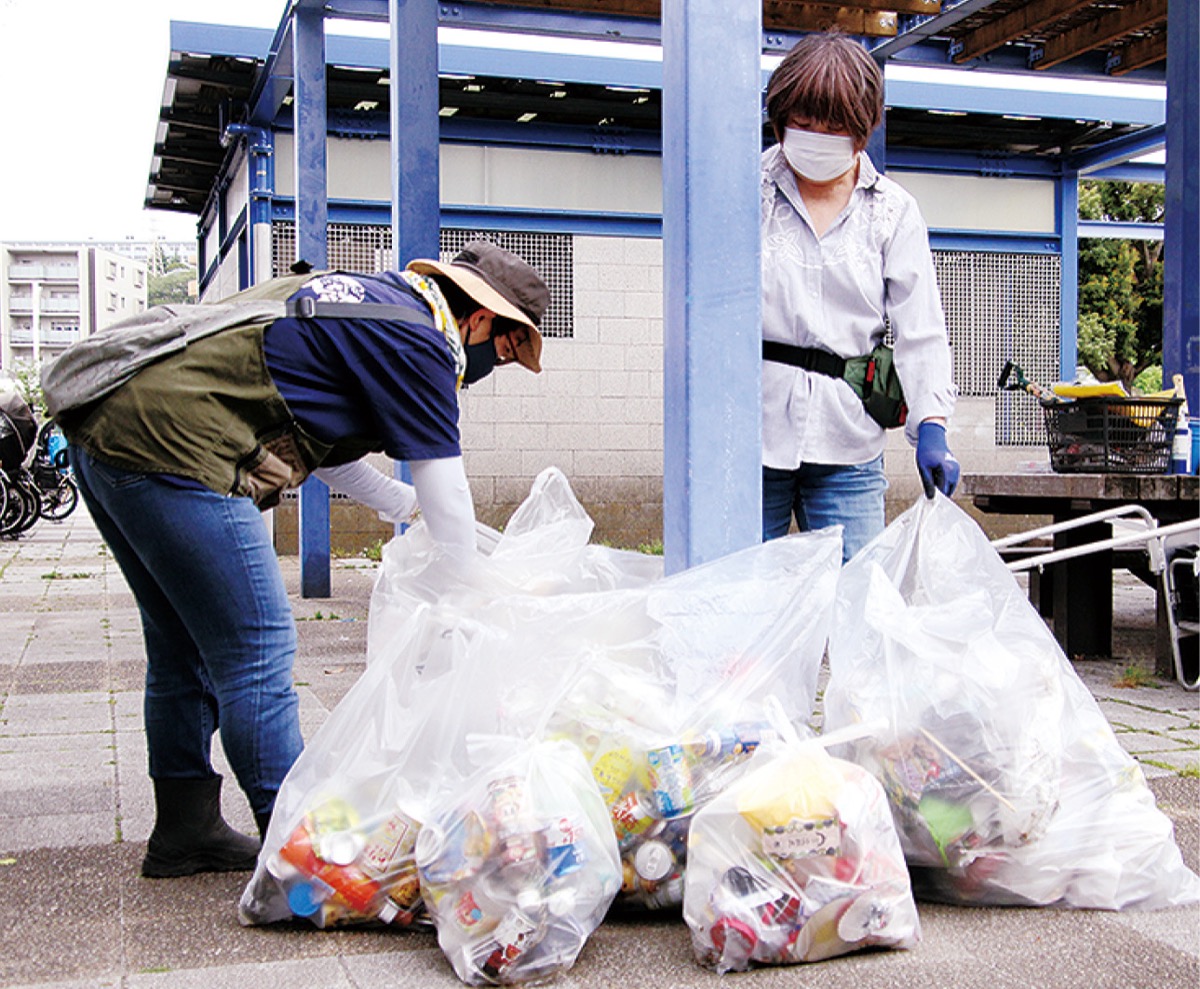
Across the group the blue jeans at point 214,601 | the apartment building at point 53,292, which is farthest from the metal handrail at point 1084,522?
the apartment building at point 53,292

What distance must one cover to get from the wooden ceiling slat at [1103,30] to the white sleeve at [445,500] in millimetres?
5616

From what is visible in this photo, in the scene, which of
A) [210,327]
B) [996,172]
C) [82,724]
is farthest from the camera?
[996,172]

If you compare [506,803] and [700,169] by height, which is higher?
[700,169]

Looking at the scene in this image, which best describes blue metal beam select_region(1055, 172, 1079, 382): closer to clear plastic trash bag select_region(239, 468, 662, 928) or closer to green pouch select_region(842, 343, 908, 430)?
green pouch select_region(842, 343, 908, 430)

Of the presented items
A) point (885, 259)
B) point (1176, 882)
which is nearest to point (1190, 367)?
point (885, 259)

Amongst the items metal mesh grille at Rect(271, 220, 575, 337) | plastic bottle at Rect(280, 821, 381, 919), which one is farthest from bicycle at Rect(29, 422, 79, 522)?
plastic bottle at Rect(280, 821, 381, 919)

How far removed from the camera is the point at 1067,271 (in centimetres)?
1085

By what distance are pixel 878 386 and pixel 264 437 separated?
54.7 inches

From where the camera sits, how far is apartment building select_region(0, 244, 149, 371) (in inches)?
4291

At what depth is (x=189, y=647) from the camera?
2703 millimetres

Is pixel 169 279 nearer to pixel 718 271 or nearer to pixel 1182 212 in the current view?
pixel 1182 212

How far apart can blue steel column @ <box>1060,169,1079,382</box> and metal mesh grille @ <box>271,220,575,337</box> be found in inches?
167

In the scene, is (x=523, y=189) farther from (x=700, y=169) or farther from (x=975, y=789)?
(x=975, y=789)

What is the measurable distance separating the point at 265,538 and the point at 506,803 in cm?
72
